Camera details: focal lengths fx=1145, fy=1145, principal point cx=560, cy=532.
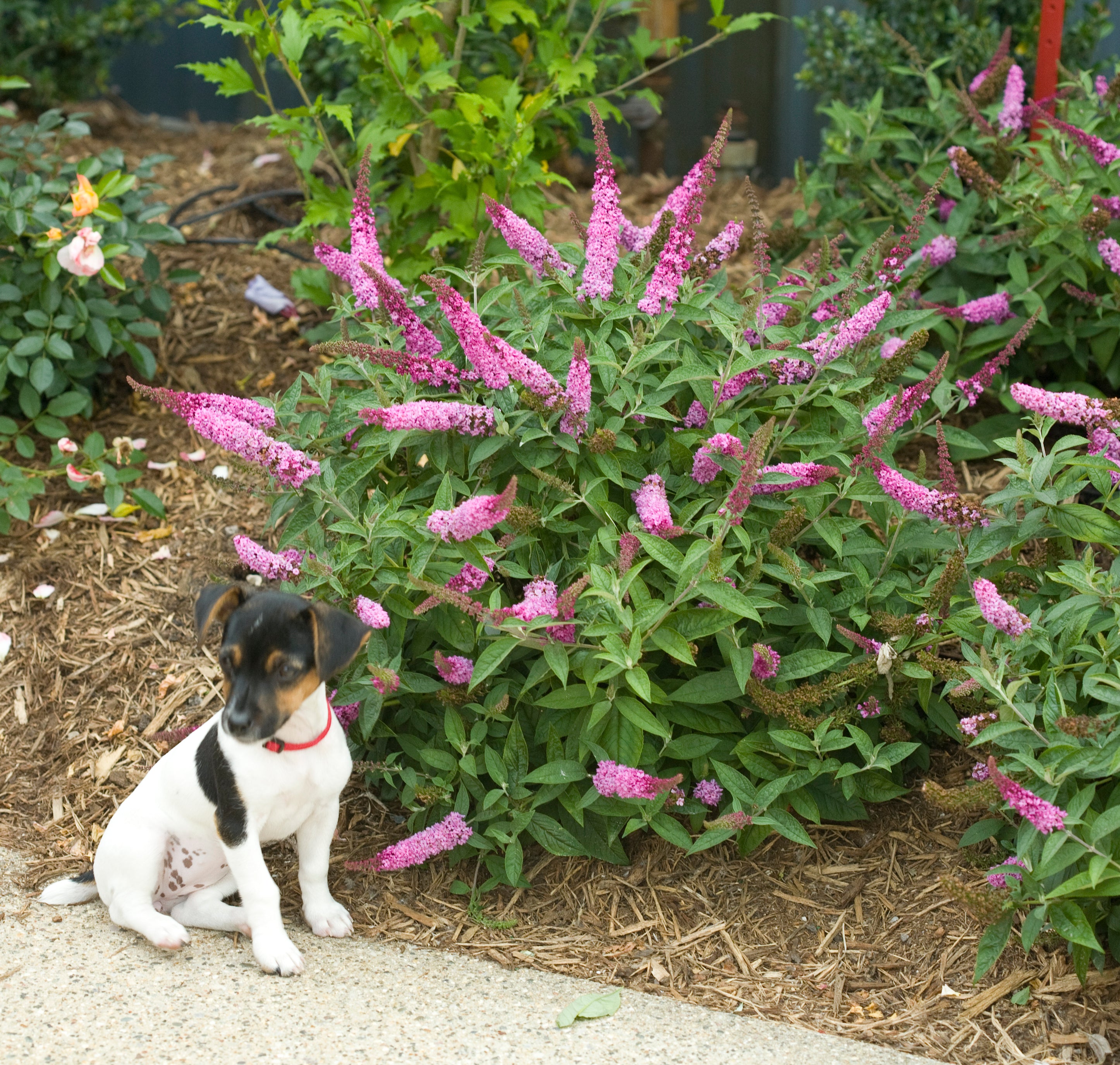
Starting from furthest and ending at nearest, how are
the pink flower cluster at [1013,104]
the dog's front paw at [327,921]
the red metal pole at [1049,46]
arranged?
the red metal pole at [1049,46]
the pink flower cluster at [1013,104]
the dog's front paw at [327,921]

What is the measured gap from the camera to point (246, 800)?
2.71 m

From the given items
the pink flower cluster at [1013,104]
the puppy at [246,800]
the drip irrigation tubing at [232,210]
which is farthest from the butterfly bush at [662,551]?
the drip irrigation tubing at [232,210]

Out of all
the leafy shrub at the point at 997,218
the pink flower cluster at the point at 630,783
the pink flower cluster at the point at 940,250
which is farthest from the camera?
the pink flower cluster at the point at 940,250

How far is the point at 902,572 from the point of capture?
334cm

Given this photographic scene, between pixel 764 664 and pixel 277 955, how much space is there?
141 cm

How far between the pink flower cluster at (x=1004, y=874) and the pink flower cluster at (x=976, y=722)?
298mm

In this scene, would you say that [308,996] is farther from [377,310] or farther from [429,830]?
[377,310]

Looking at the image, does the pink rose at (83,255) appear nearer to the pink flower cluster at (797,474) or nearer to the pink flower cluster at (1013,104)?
the pink flower cluster at (797,474)

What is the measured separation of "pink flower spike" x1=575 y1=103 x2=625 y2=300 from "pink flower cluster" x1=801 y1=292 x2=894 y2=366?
1.99 feet

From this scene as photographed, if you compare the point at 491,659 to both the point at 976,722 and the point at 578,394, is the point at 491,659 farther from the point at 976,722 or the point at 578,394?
the point at 976,722

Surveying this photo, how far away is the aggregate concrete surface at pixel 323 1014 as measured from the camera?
2.51m

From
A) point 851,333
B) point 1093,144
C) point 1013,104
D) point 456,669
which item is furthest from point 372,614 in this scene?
point 1013,104

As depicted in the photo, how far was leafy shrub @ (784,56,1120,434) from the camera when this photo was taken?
4.16 m

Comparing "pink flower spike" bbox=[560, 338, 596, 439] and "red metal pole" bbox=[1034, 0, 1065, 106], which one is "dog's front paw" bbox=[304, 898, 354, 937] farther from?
"red metal pole" bbox=[1034, 0, 1065, 106]
